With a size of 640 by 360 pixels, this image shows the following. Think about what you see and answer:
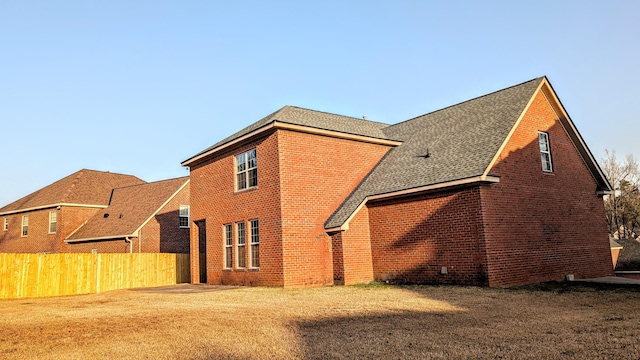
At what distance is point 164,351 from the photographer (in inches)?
258

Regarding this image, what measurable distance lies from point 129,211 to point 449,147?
2371cm

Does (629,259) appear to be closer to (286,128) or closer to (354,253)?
(354,253)

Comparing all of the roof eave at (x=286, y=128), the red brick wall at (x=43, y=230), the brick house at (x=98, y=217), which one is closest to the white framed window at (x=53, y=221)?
the brick house at (x=98, y=217)

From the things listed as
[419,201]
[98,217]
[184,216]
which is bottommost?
[419,201]

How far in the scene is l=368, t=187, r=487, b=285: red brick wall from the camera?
14.2m

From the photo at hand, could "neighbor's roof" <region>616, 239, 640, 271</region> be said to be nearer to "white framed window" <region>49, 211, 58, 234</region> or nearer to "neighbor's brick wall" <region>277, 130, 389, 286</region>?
"neighbor's brick wall" <region>277, 130, 389, 286</region>

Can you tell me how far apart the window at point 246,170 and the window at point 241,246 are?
168 cm

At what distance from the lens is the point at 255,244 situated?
717 inches

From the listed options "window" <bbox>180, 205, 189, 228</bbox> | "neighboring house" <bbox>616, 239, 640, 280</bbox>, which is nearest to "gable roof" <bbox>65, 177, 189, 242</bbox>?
"window" <bbox>180, 205, 189, 228</bbox>

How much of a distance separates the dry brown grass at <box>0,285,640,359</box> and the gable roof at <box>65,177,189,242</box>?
18.5m

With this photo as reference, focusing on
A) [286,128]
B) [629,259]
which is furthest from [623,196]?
[286,128]

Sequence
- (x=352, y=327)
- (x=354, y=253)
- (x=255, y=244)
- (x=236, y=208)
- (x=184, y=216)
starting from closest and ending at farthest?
(x=352, y=327)
(x=354, y=253)
(x=255, y=244)
(x=236, y=208)
(x=184, y=216)

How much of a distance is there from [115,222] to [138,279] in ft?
33.9

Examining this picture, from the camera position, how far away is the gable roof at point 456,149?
49.8ft
